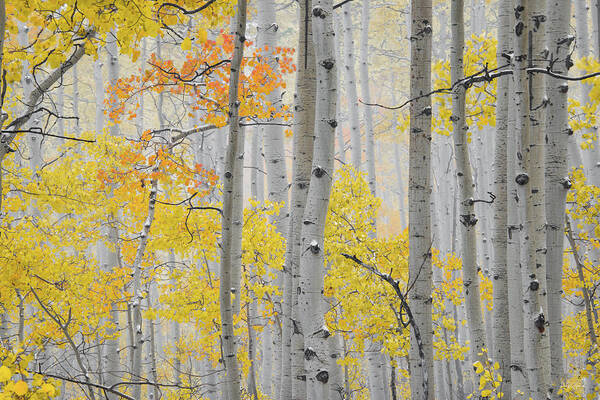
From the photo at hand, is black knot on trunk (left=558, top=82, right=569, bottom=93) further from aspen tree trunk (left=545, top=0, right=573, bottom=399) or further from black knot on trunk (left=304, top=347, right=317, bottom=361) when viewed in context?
black knot on trunk (left=304, top=347, right=317, bottom=361)

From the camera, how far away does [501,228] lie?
3.70m

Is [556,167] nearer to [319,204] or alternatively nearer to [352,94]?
[319,204]

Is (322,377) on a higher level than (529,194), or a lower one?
lower

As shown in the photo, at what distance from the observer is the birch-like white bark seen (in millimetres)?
3271

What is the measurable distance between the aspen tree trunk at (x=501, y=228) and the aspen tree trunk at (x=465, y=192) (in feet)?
0.48

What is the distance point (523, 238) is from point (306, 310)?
52.5 inches

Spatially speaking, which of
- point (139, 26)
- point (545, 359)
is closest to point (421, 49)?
point (139, 26)

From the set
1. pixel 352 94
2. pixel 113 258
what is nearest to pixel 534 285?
pixel 352 94

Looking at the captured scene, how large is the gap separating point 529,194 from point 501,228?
1.01m

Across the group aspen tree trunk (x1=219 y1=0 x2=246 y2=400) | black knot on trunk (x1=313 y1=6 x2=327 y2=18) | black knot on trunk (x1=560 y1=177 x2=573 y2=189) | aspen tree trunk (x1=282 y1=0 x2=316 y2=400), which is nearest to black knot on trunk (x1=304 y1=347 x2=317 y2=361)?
aspen tree trunk (x1=282 y1=0 x2=316 y2=400)

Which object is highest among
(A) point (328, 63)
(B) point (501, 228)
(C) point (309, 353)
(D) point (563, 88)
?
(D) point (563, 88)

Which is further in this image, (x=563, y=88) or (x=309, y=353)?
(x=563, y=88)

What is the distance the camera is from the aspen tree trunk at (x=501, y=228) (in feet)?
11.8

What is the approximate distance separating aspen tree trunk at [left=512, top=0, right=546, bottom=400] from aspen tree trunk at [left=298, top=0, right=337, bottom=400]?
1.06 m
